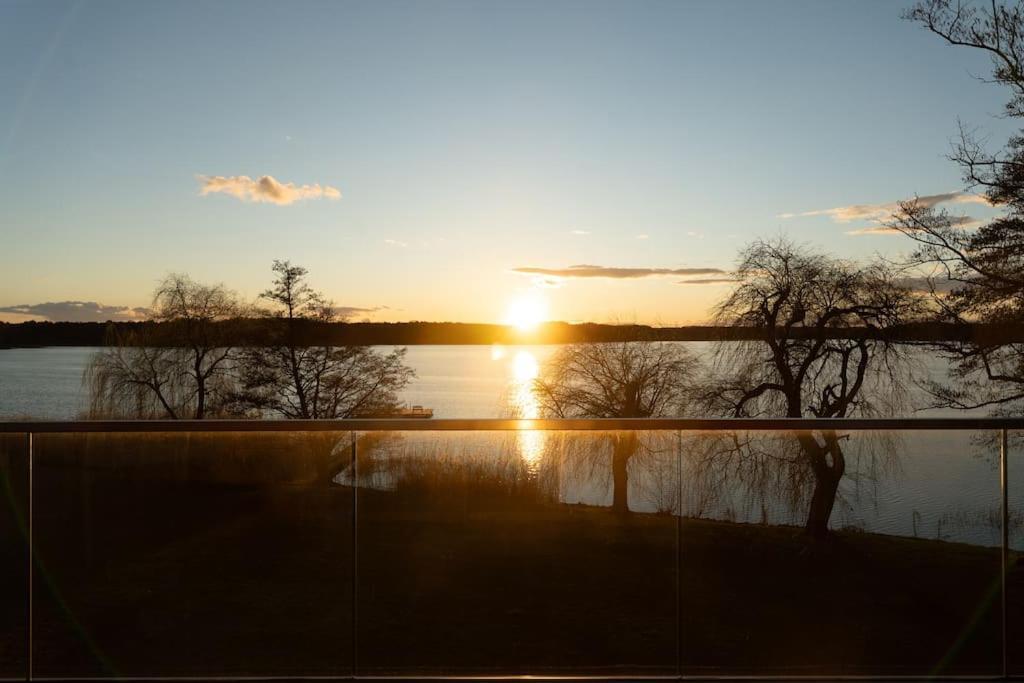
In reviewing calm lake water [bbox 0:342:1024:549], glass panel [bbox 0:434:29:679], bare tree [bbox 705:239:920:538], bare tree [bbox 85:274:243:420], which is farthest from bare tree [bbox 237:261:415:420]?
calm lake water [bbox 0:342:1024:549]

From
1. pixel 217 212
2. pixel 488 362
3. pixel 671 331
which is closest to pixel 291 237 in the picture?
pixel 217 212

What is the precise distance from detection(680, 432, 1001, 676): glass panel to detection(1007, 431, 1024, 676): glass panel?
0.05m

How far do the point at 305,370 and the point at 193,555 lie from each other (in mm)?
29602

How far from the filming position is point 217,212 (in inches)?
2324

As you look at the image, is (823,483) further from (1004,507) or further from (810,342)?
(810,342)

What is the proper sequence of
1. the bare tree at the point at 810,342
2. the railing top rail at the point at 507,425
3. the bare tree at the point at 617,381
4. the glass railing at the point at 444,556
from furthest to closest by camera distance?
the bare tree at the point at 617,381 → the bare tree at the point at 810,342 → the glass railing at the point at 444,556 → the railing top rail at the point at 507,425

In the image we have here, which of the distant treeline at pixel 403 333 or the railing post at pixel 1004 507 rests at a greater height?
the distant treeline at pixel 403 333

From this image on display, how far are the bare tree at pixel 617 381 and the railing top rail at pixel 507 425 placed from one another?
1916 cm

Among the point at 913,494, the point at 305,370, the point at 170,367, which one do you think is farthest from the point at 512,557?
the point at 170,367

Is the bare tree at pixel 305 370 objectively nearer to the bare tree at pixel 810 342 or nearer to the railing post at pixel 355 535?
the bare tree at pixel 810 342

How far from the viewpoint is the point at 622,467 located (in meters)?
2.99

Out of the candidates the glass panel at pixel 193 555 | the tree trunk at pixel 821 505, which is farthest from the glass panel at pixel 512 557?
the tree trunk at pixel 821 505

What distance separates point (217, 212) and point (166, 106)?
790 inches

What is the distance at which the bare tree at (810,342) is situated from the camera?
62.1 feet
